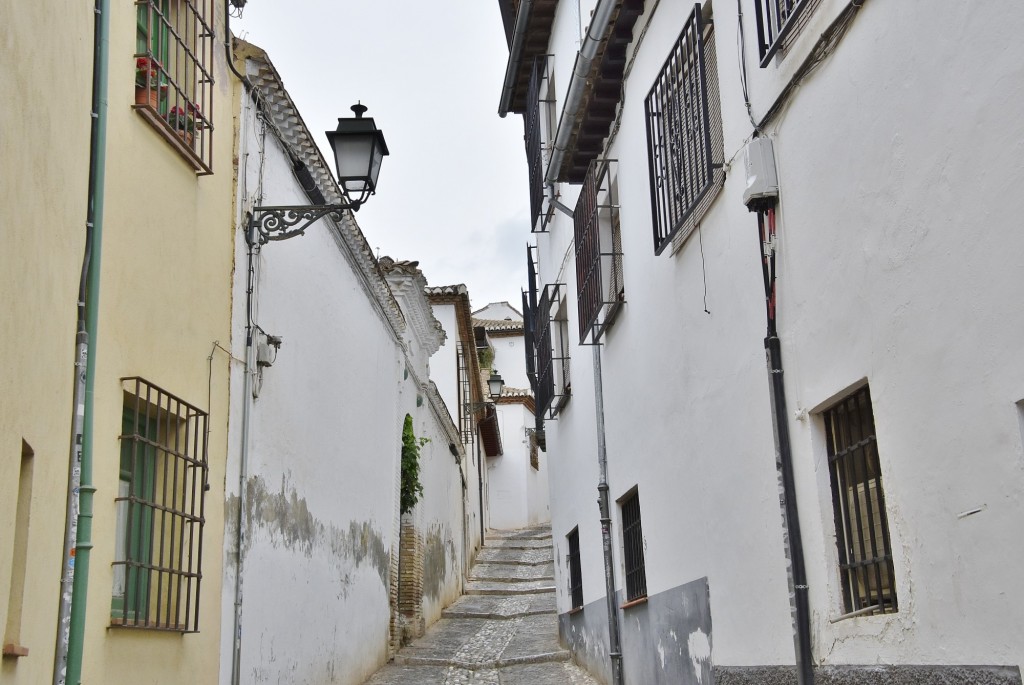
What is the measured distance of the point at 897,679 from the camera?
414 cm

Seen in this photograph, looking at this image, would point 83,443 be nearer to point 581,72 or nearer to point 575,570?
point 581,72

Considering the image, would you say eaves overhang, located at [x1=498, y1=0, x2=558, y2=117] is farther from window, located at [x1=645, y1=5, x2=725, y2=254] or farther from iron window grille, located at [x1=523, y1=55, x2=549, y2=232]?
window, located at [x1=645, y1=5, x2=725, y2=254]

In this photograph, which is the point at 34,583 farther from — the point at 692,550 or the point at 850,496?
the point at 692,550

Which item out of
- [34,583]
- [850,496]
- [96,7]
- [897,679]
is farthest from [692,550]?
[96,7]

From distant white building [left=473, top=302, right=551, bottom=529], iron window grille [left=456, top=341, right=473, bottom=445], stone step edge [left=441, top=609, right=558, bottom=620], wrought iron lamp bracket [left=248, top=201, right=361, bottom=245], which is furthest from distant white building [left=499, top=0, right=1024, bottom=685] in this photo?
distant white building [left=473, top=302, right=551, bottom=529]

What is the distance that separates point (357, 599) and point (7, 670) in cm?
702

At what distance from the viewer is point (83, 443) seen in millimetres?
5020

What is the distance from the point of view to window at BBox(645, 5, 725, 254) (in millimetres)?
6402

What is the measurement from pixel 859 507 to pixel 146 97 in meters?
4.22

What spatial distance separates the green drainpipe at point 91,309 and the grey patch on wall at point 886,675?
326cm

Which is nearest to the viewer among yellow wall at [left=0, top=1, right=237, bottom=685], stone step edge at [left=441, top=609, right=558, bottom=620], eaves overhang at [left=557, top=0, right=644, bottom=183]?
yellow wall at [left=0, top=1, right=237, bottom=685]

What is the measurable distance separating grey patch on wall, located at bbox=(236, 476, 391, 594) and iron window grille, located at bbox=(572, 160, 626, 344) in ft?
9.44

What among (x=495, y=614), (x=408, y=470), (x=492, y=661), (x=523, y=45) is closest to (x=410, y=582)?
(x=408, y=470)

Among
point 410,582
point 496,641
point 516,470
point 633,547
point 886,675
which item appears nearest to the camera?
point 886,675
